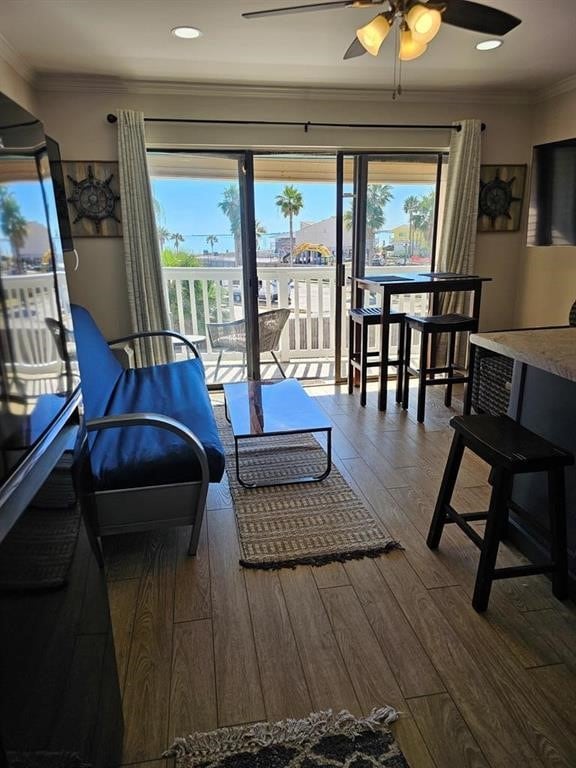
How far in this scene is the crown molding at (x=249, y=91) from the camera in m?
3.41

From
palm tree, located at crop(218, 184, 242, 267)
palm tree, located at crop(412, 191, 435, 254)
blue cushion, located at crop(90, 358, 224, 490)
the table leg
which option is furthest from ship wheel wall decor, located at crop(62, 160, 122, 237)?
palm tree, located at crop(412, 191, 435, 254)

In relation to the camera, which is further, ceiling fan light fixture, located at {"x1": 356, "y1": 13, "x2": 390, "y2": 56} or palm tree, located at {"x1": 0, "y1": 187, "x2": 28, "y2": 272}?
ceiling fan light fixture, located at {"x1": 356, "y1": 13, "x2": 390, "y2": 56}

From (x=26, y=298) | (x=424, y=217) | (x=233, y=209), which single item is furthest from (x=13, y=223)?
(x=424, y=217)

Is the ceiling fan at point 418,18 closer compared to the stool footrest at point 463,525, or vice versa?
the stool footrest at point 463,525

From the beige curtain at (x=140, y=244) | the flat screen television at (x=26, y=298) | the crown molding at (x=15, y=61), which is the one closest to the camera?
the flat screen television at (x=26, y=298)

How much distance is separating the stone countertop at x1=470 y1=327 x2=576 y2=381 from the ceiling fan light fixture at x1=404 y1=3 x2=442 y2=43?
1.23m

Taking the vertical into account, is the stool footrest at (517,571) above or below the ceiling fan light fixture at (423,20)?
below

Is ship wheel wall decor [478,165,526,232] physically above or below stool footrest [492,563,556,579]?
above

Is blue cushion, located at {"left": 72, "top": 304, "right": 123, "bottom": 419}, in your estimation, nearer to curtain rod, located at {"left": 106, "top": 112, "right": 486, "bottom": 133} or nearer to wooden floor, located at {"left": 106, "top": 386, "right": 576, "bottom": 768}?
wooden floor, located at {"left": 106, "top": 386, "right": 576, "bottom": 768}

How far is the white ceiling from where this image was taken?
7.99 ft

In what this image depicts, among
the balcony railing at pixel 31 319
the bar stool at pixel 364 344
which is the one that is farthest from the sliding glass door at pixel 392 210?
the balcony railing at pixel 31 319

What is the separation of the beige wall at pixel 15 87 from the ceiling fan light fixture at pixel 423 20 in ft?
7.48

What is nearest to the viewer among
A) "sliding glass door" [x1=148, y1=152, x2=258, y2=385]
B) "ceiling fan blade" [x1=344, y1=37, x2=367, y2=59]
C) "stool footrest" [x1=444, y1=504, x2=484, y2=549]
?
"stool footrest" [x1=444, y1=504, x2=484, y2=549]

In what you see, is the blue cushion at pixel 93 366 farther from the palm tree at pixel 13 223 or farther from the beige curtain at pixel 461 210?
the beige curtain at pixel 461 210
